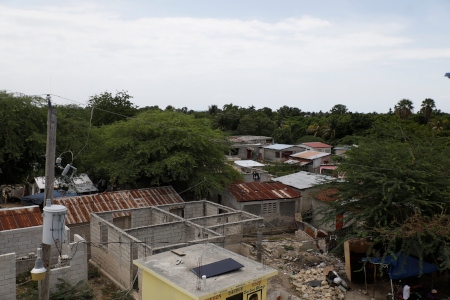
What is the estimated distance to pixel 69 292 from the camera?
11680 mm

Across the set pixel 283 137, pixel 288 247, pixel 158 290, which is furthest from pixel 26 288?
pixel 283 137

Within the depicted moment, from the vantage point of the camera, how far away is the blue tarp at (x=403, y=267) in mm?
13164

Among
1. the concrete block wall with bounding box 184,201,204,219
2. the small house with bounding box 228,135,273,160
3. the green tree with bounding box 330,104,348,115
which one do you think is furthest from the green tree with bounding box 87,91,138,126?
the green tree with bounding box 330,104,348,115

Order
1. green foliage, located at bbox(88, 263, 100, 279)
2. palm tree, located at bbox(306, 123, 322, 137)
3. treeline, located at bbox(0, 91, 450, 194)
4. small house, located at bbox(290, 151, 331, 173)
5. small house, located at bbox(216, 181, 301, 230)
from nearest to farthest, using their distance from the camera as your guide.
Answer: green foliage, located at bbox(88, 263, 100, 279), treeline, located at bbox(0, 91, 450, 194), small house, located at bbox(216, 181, 301, 230), small house, located at bbox(290, 151, 331, 173), palm tree, located at bbox(306, 123, 322, 137)

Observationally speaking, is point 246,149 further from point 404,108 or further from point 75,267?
point 75,267

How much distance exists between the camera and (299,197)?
22.5m

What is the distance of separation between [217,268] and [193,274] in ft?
1.86

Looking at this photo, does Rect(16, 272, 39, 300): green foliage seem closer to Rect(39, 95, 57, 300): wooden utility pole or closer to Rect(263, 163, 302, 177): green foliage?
Rect(39, 95, 57, 300): wooden utility pole

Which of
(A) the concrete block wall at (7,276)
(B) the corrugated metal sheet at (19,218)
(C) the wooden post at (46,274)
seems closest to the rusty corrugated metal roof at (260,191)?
(B) the corrugated metal sheet at (19,218)

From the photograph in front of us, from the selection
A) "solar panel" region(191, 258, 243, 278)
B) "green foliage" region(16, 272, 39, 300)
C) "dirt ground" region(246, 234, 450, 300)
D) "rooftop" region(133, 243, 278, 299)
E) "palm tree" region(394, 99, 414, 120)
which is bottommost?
"dirt ground" region(246, 234, 450, 300)

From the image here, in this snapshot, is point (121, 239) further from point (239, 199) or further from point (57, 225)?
point (239, 199)

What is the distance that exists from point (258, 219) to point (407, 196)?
5.83 metres

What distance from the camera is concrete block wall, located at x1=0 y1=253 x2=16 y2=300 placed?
11.0m

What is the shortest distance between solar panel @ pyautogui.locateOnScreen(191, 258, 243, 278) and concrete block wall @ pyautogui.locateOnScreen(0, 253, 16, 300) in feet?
18.4
